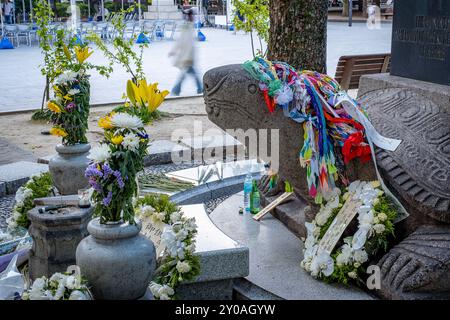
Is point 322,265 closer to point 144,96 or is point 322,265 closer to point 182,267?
point 182,267

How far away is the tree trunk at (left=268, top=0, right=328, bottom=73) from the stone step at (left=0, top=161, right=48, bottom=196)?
8.86 feet

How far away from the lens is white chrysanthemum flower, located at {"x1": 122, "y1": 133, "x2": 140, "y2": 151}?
2838 millimetres

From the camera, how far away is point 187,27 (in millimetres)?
13695

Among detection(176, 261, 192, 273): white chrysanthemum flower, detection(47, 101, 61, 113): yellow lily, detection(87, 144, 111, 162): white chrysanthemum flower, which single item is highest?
detection(87, 144, 111, 162): white chrysanthemum flower

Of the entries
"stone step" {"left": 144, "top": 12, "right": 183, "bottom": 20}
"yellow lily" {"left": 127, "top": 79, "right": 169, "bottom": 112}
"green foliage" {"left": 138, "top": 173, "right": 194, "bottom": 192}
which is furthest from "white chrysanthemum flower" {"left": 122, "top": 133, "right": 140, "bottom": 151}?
"stone step" {"left": 144, "top": 12, "right": 183, "bottom": 20}

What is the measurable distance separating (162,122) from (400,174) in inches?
253

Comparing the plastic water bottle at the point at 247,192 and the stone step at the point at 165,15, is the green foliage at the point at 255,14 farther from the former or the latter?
the stone step at the point at 165,15

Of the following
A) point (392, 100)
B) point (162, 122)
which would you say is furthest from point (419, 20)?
point (162, 122)

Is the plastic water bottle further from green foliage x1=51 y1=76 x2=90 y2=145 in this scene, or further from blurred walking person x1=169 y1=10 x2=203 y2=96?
blurred walking person x1=169 y1=10 x2=203 y2=96

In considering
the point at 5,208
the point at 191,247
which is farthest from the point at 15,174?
the point at 191,247

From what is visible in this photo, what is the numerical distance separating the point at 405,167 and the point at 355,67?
647 centimetres

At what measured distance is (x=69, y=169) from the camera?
465 cm

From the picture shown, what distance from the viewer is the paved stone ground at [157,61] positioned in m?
12.1
